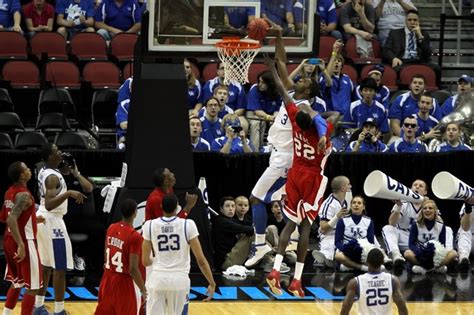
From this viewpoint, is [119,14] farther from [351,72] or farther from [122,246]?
[122,246]

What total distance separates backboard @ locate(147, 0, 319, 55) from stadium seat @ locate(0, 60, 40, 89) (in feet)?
18.6

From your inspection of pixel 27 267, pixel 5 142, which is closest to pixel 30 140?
pixel 5 142

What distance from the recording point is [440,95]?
2006cm

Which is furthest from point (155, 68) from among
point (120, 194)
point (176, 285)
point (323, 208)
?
point (176, 285)

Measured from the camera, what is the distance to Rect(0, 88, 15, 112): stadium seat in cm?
A: 1859

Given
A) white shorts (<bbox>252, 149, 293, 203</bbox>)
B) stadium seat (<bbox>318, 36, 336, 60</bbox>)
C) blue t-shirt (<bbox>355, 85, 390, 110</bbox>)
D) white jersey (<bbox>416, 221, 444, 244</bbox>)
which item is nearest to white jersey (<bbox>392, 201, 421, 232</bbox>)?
white jersey (<bbox>416, 221, 444, 244</bbox>)

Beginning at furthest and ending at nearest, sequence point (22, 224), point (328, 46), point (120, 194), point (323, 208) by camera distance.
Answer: point (328, 46) < point (323, 208) < point (120, 194) < point (22, 224)

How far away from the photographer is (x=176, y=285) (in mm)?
12375

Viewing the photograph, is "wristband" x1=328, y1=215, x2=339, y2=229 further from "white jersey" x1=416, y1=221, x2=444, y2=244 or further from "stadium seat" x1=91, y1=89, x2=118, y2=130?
"stadium seat" x1=91, y1=89, x2=118, y2=130

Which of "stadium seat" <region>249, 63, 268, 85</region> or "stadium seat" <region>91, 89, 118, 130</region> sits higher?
"stadium seat" <region>249, 63, 268, 85</region>

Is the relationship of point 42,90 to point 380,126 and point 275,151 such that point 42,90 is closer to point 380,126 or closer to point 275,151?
point 380,126

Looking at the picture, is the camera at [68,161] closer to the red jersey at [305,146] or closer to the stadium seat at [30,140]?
the stadium seat at [30,140]

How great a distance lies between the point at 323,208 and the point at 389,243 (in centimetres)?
104

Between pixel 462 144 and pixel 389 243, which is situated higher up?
pixel 462 144
